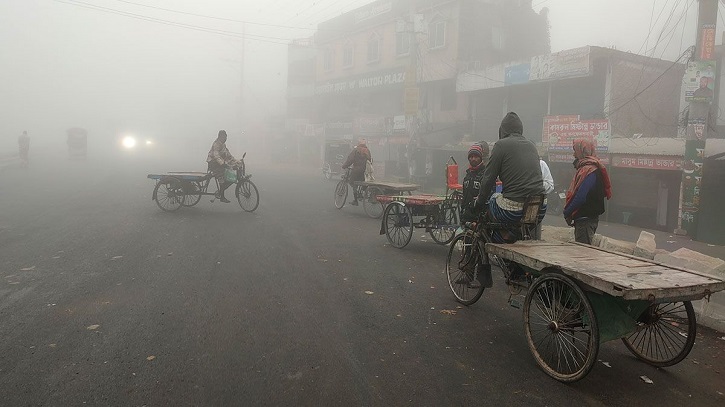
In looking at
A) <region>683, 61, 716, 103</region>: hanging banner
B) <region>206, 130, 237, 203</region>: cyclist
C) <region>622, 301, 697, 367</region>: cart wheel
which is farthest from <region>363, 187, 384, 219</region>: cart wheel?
<region>622, 301, 697, 367</region>: cart wheel

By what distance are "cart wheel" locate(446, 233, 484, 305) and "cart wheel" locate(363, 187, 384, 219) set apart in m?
6.13

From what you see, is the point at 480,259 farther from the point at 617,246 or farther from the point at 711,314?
the point at 617,246

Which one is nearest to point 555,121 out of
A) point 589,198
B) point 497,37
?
point 589,198

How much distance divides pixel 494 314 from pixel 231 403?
3.15m

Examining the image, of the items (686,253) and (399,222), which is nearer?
(686,253)

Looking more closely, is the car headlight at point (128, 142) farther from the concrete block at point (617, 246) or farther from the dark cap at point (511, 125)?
the dark cap at point (511, 125)

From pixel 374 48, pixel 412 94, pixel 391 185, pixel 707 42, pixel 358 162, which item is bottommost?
pixel 391 185

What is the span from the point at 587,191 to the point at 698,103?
729 cm

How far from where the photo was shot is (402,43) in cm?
3147

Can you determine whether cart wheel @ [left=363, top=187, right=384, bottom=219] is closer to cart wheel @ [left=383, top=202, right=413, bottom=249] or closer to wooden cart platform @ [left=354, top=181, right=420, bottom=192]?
wooden cart platform @ [left=354, top=181, right=420, bottom=192]

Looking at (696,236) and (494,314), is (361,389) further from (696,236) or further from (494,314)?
(696,236)

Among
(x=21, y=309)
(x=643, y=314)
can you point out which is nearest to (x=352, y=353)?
(x=643, y=314)

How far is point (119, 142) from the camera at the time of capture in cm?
6956

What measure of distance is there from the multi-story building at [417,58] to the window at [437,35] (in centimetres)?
6
